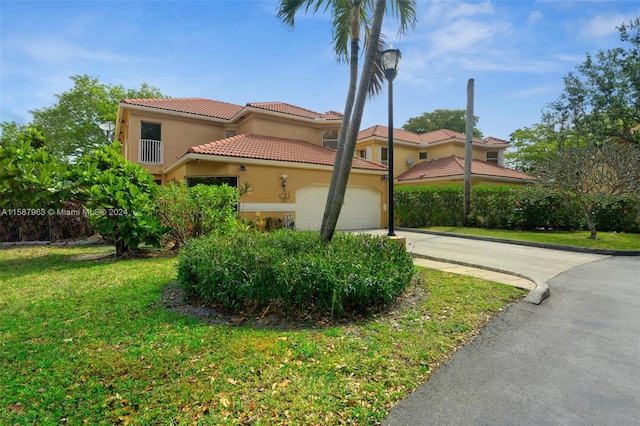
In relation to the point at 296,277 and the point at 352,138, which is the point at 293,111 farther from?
the point at 296,277

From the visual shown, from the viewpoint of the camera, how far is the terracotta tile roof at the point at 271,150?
1302 centimetres

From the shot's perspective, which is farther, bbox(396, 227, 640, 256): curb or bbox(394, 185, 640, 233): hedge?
bbox(394, 185, 640, 233): hedge

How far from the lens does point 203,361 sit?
3043mm

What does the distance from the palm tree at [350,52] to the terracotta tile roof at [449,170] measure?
41.4ft

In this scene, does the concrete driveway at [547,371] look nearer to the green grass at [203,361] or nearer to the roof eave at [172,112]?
the green grass at [203,361]

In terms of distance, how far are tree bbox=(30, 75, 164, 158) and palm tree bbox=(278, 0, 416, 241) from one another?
29778 mm

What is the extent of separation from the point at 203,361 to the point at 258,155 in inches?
443

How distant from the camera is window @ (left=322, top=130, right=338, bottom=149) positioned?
19594mm

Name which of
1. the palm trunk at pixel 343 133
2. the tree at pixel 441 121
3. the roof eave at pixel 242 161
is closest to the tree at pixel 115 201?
the roof eave at pixel 242 161

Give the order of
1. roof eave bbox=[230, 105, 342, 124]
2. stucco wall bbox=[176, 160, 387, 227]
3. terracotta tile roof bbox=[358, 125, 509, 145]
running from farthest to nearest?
1. terracotta tile roof bbox=[358, 125, 509, 145]
2. roof eave bbox=[230, 105, 342, 124]
3. stucco wall bbox=[176, 160, 387, 227]

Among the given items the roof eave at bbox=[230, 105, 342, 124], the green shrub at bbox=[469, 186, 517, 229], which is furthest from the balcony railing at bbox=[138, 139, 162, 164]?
the green shrub at bbox=[469, 186, 517, 229]

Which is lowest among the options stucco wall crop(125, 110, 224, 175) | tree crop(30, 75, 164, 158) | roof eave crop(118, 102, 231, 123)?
stucco wall crop(125, 110, 224, 175)

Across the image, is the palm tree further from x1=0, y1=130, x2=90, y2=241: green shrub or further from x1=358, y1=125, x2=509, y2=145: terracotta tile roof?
x1=358, y1=125, x2=509, y2=145: terracotta tile roof

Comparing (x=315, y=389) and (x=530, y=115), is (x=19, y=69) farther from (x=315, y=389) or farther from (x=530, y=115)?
(x=530, y=115)
